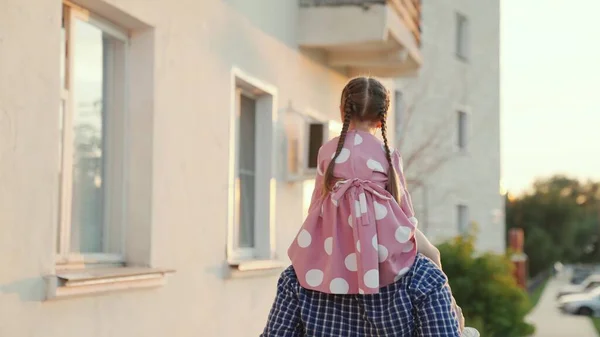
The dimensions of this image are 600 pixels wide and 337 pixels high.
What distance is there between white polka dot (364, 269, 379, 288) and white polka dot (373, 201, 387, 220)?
23cm

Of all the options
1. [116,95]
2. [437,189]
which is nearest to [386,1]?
[116,95]

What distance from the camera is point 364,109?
416 cm

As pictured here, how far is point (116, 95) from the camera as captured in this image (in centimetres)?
632

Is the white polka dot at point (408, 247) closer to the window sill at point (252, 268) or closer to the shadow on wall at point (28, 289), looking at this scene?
the shadow on wall at point (28, 289)

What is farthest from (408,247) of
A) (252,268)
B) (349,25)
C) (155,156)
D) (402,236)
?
(349,25)

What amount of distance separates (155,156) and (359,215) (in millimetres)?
2627

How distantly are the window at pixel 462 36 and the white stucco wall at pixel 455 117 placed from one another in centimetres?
16

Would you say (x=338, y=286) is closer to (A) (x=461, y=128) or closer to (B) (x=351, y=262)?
(B) (x=351, y=262)

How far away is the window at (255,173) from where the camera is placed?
875 cm

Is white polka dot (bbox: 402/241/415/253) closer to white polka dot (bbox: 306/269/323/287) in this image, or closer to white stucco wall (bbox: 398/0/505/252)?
white polka dot (bbox: 306/269/323/287)

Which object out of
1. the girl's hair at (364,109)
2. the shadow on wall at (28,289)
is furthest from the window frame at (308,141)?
the girl's hair at (364,109)

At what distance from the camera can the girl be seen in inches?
156

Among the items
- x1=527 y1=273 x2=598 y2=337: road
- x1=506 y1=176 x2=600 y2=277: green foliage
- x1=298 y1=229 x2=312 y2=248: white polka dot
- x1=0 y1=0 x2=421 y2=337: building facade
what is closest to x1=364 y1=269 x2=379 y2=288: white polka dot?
x1=298 y1=229 x2=312 y2=248: white polka dot

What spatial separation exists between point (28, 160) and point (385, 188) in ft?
5.75
